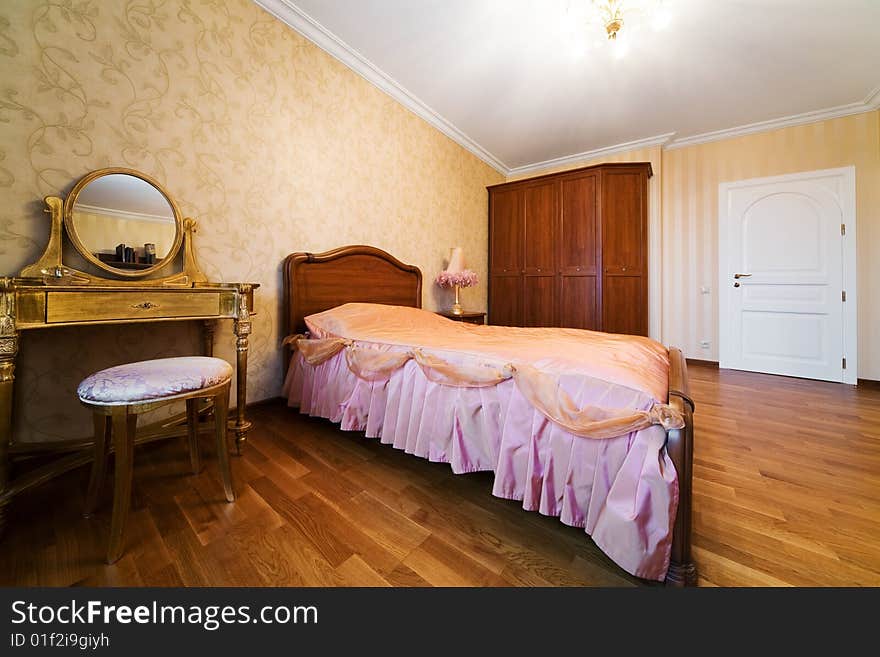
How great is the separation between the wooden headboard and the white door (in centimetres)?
361

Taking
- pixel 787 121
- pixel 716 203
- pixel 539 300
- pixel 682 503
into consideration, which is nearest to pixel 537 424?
pixel 682 503

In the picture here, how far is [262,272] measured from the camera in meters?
2.17

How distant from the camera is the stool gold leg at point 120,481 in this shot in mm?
970

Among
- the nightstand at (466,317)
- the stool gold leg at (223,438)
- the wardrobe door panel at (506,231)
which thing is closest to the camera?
the stool gold leg at (223,438)

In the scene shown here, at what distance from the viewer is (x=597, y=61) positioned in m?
2.60

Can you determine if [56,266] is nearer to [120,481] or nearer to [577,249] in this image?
[120,481]

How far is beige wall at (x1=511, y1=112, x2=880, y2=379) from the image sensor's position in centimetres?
315

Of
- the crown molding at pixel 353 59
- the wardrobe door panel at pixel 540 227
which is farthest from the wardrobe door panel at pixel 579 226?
the crown molding at pixel 353 59

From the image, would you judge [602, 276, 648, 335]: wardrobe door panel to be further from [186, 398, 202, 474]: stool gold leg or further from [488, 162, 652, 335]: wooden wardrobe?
[186, 398, 202, 474]: stool gold leg

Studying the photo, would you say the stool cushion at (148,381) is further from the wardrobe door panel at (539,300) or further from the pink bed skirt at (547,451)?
the wardrobe door panel at (539,300)

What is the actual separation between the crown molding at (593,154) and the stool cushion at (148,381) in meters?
4.75

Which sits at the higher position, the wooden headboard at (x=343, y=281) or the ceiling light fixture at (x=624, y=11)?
the ceiling light fixture at (x=624, y=11)

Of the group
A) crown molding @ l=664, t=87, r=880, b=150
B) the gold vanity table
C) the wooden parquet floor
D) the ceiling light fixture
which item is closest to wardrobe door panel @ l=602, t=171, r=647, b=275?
crown molding @ l=664, t=87, r=880, b=150

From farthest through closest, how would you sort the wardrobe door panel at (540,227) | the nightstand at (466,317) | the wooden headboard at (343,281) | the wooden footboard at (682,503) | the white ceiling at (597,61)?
the wardrobe door panel at (540,227) < the nightstand at (466,317) < the wooden headboard at (343,281) < the white ceiling at (597,61) < the wooden footboard at (682,503)
